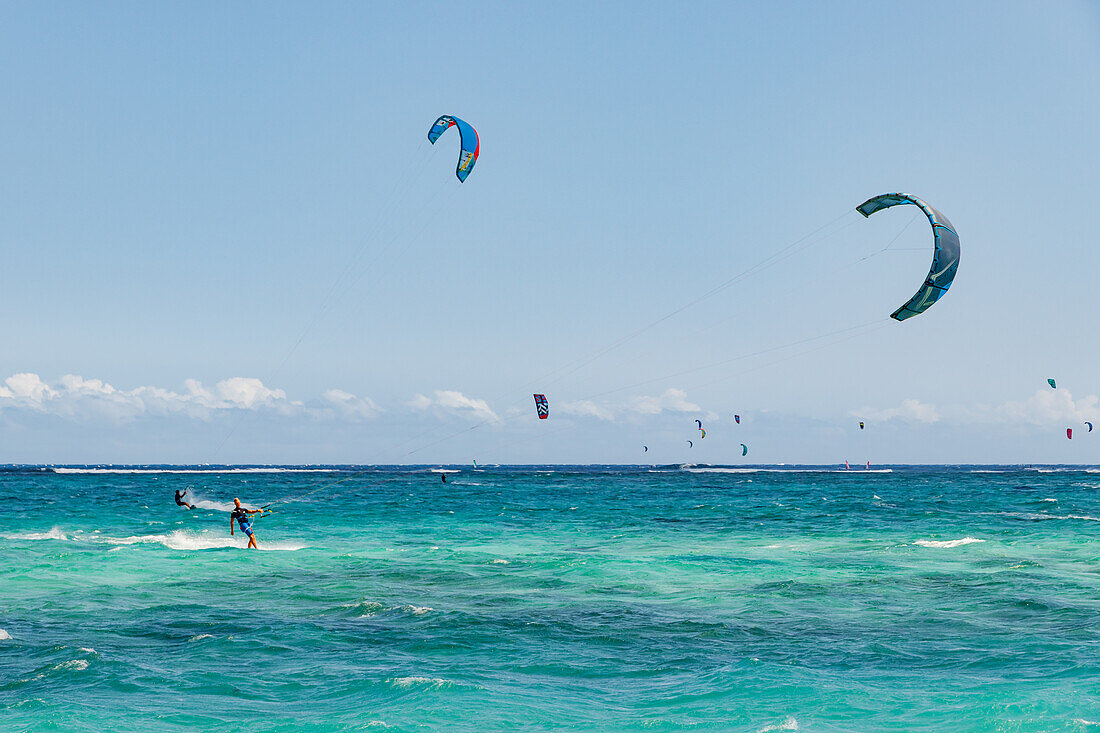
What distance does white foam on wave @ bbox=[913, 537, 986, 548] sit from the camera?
108 ft

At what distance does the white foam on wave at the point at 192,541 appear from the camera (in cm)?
3262

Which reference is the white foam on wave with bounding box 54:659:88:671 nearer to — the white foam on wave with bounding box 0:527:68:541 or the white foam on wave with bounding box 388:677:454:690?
the white foam on wave with bounding box 388:677:454:690

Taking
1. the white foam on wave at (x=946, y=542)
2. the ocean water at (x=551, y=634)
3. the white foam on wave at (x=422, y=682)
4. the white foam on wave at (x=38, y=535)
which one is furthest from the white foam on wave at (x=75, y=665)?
the white foam on wave at (x=946, y=542)

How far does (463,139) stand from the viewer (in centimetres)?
2800

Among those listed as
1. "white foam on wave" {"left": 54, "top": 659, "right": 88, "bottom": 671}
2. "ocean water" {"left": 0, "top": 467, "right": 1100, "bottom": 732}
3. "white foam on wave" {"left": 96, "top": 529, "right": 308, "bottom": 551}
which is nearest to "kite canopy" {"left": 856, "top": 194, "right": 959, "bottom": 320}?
"ocean water" {"left": 0, "top": 467, "right": 1100, "bottom": 732}

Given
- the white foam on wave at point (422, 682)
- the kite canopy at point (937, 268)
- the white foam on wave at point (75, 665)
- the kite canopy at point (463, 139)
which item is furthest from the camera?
the kite canopy at point (463, 139)

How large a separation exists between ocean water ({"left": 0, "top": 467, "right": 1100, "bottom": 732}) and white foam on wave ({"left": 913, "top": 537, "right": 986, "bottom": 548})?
281mm

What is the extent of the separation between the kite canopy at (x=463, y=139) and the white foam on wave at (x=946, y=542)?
1983 cm

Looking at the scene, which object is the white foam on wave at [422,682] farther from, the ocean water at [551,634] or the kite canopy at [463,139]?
the kite canopy at [463,139]

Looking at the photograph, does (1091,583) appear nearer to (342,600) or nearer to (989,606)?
(989,606)

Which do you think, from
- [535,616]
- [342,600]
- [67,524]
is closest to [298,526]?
[67,524]

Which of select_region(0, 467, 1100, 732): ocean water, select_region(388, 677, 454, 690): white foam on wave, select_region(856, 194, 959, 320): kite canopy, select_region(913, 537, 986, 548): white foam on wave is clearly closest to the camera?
select_region(0, 467, 1100, 732): ocean water

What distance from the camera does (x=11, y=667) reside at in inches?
587

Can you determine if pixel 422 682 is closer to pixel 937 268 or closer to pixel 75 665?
pixel 75 665
